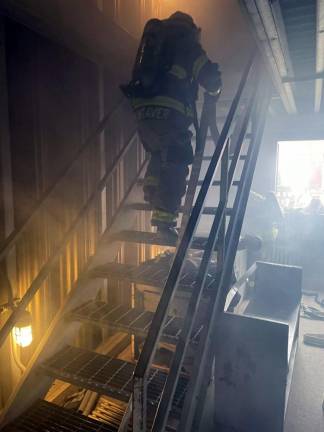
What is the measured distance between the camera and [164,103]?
2258 millimetres

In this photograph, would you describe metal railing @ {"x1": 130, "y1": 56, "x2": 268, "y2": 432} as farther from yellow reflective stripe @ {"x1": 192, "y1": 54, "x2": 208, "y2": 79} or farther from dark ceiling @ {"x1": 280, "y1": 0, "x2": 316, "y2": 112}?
dark ceiling @ {"x1": 280, "y1": 0, "x2": 316, "y2": 112}

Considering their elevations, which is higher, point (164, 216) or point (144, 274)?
point (164, 216)

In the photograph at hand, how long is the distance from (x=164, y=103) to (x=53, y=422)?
7.19ft

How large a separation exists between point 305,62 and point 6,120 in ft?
11.0

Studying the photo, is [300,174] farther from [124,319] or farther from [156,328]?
[156,328]

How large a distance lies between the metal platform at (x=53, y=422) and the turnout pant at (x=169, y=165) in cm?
135

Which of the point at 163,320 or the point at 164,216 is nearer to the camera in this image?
the point at 163,320

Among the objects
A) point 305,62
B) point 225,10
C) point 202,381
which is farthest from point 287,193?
point 202,381

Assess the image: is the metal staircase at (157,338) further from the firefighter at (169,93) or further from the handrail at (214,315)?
the firefighter at (169,93)

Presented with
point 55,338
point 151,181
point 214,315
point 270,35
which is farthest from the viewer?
point 270,35

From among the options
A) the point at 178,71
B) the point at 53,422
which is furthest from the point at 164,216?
the point at 53,422

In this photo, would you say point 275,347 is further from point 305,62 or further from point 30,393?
point 305,62

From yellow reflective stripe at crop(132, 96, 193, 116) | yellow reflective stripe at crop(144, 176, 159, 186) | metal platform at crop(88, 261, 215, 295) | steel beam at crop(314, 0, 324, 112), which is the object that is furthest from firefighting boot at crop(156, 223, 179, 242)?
steel beam at crop(314, 0, 324, 112)

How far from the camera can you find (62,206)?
115 inches
